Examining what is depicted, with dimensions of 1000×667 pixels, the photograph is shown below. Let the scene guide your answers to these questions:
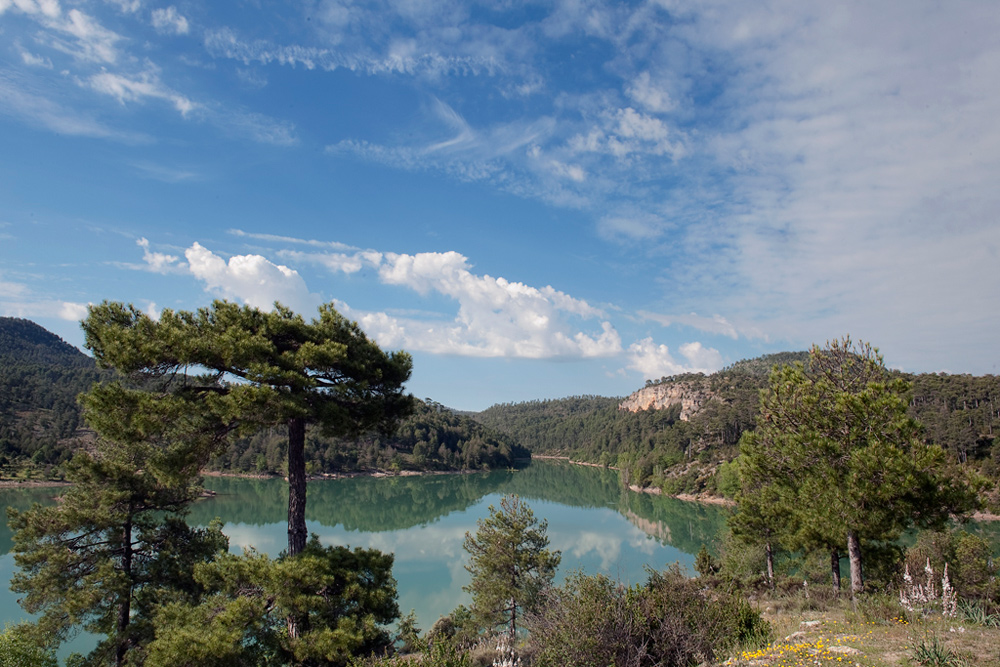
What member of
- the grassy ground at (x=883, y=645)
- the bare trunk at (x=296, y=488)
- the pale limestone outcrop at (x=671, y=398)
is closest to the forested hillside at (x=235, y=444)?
the pale limestone outcrop at (x=671, y=398)

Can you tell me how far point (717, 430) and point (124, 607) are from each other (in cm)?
7803

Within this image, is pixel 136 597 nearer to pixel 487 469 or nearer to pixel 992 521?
pixel 992 521

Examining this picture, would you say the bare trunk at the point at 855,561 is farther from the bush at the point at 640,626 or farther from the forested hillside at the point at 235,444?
the forested hillside at the point at 235,444

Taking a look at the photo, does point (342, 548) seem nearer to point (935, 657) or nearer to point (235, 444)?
point (935, 657)

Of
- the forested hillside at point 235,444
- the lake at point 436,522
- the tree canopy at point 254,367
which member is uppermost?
the tree canopy at point 254,367

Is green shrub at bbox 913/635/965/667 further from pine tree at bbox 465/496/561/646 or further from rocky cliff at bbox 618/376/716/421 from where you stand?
rocky cliff at bbox 618/376/716/421

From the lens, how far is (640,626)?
5590 mm

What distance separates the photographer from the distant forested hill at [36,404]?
64.4 m

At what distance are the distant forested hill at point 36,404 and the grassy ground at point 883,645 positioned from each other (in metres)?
43.9

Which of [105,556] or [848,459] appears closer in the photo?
[848,459]

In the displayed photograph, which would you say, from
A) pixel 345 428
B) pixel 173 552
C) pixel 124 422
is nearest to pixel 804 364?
pixel 345 428

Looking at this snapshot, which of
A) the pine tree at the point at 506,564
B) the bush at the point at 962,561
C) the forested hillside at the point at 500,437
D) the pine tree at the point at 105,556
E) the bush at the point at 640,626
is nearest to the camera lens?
the bush at the point at 640,626

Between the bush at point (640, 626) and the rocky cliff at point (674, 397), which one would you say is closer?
the bush at point (640, 626)

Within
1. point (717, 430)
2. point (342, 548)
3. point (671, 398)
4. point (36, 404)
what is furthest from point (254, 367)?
point (671, 398)
